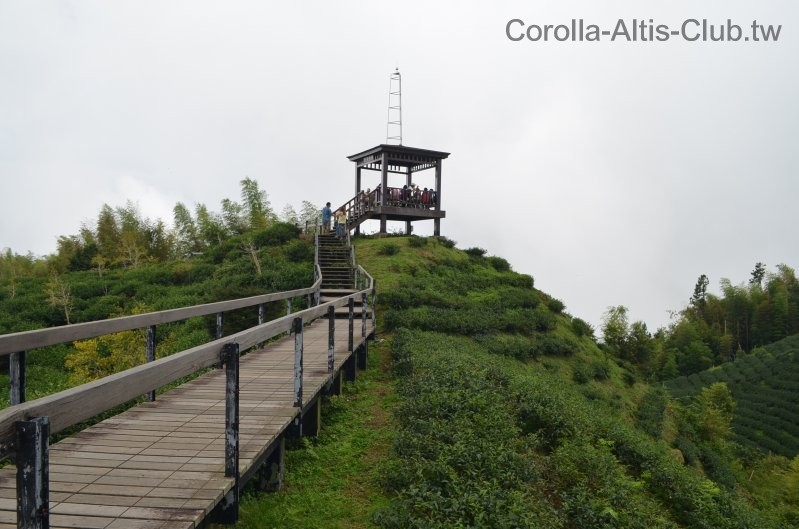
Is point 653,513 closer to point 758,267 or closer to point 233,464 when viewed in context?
point 233,464

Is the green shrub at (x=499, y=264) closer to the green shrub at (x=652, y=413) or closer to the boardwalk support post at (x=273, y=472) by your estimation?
the green shrub at (x=652, y=413)

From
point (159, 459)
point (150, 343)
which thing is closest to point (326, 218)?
point (150, 343)

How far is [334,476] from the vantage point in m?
6.09

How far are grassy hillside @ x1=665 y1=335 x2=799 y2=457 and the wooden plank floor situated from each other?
4989 cm

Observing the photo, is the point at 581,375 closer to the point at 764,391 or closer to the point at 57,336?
the point at 57,336

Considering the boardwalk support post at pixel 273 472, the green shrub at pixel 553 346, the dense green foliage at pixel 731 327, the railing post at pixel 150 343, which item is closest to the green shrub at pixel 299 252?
the green shrub at pixel 553 346

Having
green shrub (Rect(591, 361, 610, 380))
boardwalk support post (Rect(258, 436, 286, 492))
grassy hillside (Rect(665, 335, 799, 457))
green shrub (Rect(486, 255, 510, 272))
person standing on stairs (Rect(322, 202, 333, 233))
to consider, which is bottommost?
grassy hillside (Rect(665, 335, 799, 457))

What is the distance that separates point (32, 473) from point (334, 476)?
4352 mm

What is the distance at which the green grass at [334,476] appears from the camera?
5.04 meters

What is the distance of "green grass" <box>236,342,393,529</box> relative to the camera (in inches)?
198

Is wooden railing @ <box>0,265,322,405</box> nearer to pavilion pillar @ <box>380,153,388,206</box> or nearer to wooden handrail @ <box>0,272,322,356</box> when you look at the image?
wooden handrail @ <box>0,272,322,356</box>

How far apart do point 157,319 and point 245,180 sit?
42.6m

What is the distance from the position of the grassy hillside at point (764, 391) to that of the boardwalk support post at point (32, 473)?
52.7 metres

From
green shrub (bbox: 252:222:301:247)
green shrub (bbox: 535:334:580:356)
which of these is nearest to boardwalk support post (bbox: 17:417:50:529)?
green shrub (bbox: 535:334:580:356)
